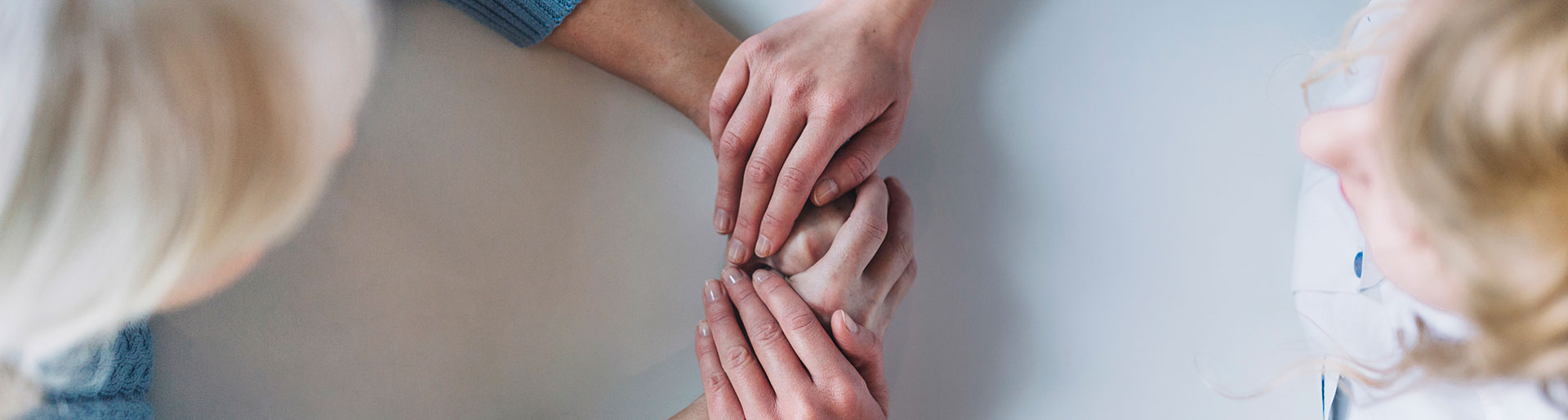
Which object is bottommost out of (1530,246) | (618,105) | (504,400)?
(504,400)

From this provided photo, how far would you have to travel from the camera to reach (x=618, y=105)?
0.78m

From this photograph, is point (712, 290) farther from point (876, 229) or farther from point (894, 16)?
point (894, 16)

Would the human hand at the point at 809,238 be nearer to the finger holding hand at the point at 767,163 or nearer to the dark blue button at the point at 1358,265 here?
Result: the finger holding hand at the point at 767,163

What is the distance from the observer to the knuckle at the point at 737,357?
0.67 metres

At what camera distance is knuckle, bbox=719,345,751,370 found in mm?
672

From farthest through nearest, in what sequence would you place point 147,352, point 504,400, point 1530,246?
point 504,400 → point 147,352 → point 1530,246

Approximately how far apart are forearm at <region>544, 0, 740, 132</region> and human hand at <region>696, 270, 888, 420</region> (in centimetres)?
21

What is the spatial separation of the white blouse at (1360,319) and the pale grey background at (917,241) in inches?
1.5

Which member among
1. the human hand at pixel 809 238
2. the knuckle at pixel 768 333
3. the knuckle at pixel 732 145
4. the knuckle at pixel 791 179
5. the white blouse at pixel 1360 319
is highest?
the knuckle at pixel 732 145

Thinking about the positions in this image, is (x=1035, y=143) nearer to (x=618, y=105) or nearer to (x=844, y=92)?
Answer: (x=844, y=92)

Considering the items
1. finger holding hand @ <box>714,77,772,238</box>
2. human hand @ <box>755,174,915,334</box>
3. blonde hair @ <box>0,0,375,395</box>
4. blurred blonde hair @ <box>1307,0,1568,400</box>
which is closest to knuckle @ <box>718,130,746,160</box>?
finger holding hand @ <box>714,77,772,238</box>

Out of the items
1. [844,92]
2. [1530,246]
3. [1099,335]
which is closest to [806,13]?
[844,92]

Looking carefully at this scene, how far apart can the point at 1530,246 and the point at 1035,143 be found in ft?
1.47

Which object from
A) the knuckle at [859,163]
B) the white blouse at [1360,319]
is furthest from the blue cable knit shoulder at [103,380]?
the white blouse at [1360,319]
